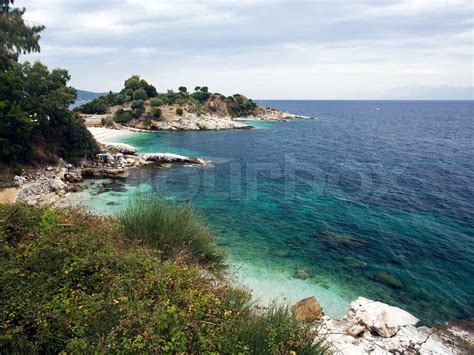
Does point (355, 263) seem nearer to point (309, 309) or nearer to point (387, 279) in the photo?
point (387, 279)

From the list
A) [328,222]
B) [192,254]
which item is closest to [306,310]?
[192,254]

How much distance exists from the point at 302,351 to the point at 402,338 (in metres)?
7.19

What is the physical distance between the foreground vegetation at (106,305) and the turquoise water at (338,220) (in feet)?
24.5

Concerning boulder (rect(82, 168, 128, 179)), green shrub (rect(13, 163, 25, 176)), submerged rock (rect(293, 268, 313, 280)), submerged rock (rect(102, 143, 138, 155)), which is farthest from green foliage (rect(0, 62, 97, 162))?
submerged rock (rect(293, 268, 313, 280))

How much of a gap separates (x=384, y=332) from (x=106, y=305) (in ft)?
33.2

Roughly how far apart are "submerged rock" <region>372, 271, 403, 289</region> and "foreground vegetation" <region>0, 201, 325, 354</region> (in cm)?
1096

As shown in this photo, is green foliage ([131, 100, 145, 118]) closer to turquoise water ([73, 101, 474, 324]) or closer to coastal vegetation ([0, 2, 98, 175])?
turquoise water ([73, 101, 474, 324])

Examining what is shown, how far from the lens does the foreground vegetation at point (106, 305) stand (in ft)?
18.1

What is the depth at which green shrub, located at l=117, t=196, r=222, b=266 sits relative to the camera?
11980 mm

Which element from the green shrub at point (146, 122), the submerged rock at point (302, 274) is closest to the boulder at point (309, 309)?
the submerged rock at point (302, 274)

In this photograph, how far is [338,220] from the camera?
23.7 meters

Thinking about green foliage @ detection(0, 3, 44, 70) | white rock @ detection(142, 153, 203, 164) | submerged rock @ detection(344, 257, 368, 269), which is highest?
green foliage @ detection(0, 3, 44, 70)

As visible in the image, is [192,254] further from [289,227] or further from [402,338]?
[289,227]

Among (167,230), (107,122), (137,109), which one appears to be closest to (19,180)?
(167,230)
